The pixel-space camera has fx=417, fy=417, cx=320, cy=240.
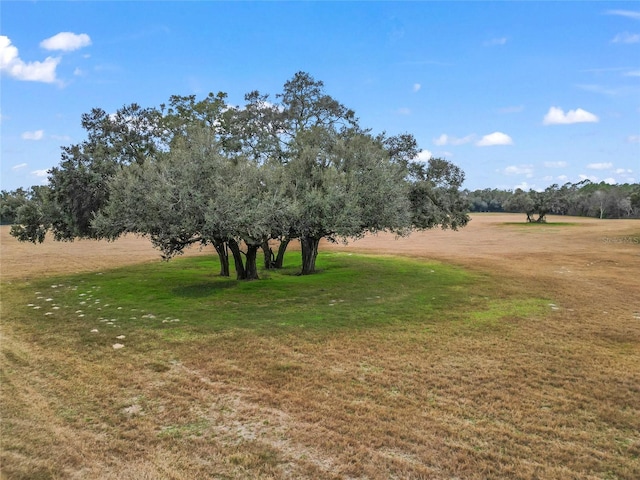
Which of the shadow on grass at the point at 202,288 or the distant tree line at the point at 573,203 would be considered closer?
the shadow on grass at the point at 202,288

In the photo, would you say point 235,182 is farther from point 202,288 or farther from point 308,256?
point 308,256

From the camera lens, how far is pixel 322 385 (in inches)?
349

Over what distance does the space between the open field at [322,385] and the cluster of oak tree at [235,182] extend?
336cm


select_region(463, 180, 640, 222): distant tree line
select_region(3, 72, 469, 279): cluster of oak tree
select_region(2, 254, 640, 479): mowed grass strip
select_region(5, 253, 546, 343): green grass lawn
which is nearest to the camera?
select_region(2, 254, 640, 479): mowed grass strip

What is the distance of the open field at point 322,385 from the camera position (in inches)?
247

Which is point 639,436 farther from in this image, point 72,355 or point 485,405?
point 72,355

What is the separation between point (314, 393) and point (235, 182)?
1185cm

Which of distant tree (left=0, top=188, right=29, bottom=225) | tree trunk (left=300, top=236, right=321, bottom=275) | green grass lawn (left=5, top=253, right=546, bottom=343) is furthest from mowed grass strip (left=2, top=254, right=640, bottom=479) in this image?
distant tree (left=0, top=188, right=29, bottom=225)

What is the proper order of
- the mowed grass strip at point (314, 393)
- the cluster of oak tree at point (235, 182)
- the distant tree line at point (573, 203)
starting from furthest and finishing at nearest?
the distant tree line at point (573, 203) < the cluster of oak tree at point (235, 182) < the mowed grass strip at point (314, 393)

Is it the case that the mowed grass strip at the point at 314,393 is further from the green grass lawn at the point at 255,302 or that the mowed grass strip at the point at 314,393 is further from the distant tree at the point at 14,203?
the distant tree at the point at 14,203

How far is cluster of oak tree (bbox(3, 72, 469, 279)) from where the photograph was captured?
17578 millimetres

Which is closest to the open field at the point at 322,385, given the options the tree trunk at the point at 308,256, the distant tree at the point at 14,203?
the tree trunk at the point at 308,256

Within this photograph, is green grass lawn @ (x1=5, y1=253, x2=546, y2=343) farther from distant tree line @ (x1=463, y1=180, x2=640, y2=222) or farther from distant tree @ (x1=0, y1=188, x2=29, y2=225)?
distant tree line @ (x1=463, y1=180, x2=640, y2=222)

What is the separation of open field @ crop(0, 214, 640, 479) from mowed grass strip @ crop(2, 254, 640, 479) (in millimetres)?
41
